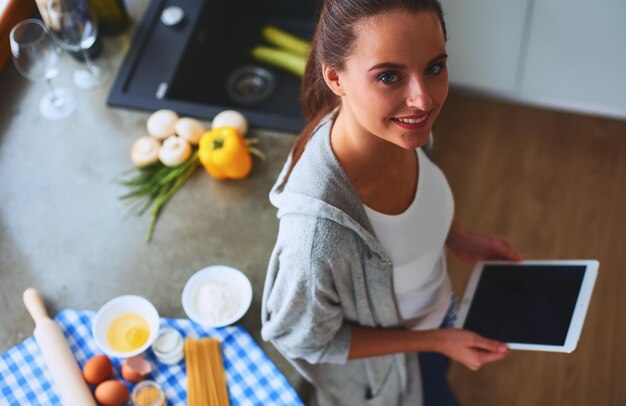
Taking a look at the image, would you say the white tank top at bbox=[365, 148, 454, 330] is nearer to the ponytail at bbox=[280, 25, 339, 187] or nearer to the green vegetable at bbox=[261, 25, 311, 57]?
the ponytail at bbox=[280, 25, 339, 187]

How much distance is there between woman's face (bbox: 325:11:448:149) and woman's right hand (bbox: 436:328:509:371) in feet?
1.58

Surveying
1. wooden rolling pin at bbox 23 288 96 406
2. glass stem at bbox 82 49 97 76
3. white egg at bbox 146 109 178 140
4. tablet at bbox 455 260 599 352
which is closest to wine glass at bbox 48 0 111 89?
glass stem at bbox 82 49 97 76

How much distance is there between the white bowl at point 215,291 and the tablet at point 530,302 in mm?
438

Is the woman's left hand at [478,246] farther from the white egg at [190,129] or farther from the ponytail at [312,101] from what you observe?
the white egg at [190,129]

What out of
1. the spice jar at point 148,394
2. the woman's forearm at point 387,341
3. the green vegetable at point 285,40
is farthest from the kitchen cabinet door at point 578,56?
the spice jar at point 148,394

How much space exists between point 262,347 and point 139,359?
0.76ft

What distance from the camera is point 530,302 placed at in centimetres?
145

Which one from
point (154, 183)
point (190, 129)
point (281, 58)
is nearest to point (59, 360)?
point (154, 183)

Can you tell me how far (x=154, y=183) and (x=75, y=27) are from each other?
410 mm

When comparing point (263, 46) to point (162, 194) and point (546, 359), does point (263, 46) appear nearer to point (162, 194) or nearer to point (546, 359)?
point (162, 194)

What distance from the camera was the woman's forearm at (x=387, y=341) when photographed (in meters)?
1.34

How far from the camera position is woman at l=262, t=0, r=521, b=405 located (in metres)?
1.03

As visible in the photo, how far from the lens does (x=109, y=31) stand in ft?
6.16

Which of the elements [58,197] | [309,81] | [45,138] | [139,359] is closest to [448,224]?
[309,81]
